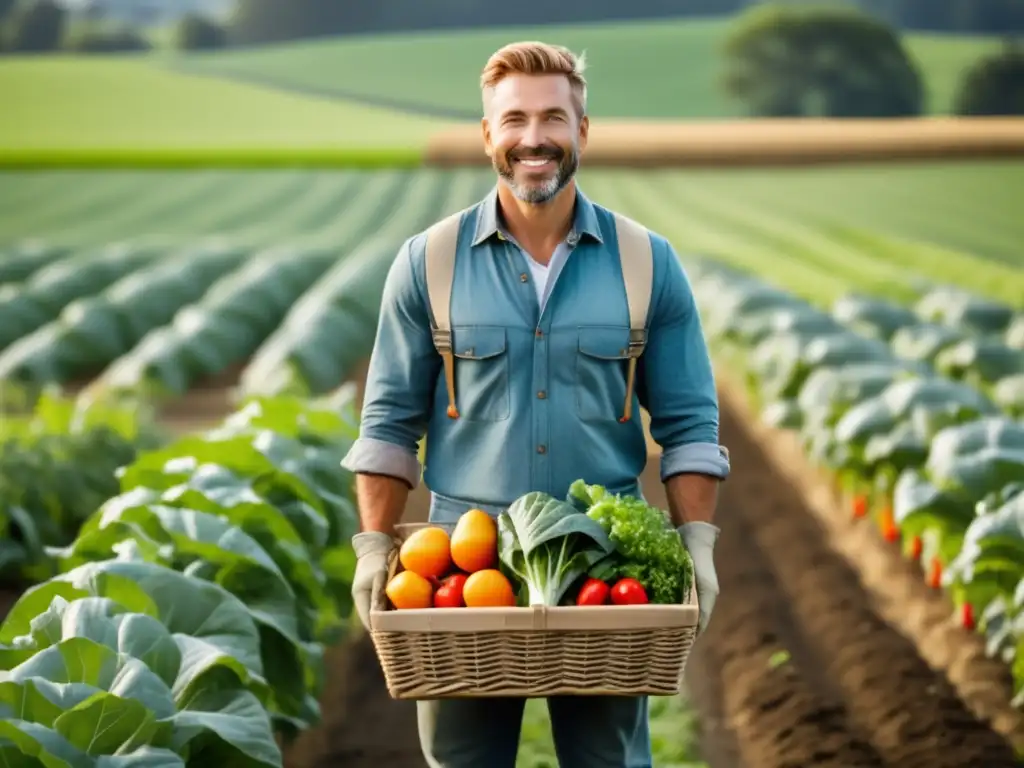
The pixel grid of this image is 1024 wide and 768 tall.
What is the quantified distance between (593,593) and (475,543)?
0.87 feet

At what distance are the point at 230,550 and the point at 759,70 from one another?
23.5 meters

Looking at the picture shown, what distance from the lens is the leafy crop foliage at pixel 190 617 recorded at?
3.41m

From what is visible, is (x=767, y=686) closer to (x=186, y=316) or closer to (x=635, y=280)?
(x=635, y=280)

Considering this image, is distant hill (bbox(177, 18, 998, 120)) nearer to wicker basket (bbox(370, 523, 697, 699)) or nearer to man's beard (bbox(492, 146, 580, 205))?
man's beard (bbox(492, 146, 580, 205))

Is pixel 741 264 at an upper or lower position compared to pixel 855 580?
lower

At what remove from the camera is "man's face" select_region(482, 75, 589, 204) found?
3207mm

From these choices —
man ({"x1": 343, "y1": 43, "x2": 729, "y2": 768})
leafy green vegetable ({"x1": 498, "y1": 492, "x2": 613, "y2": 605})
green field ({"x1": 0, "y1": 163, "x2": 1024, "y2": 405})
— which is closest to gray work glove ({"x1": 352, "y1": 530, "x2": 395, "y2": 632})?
man ({"x1": 343, "y1": 43, "x2": 729, "y2": 768})

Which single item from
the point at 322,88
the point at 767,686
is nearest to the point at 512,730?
the point at 767,686

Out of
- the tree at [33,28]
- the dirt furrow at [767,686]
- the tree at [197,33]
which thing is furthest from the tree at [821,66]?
the dirt furrow at [767,686]

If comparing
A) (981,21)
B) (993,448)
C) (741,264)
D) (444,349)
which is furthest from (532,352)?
(981,21)

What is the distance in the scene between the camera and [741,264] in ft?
62.0

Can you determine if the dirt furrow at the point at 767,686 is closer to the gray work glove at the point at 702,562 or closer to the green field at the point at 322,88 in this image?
the gray work glove at the point at 702,562

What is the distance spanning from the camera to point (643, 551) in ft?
10.3

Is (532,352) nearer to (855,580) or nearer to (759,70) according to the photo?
(855,580)
